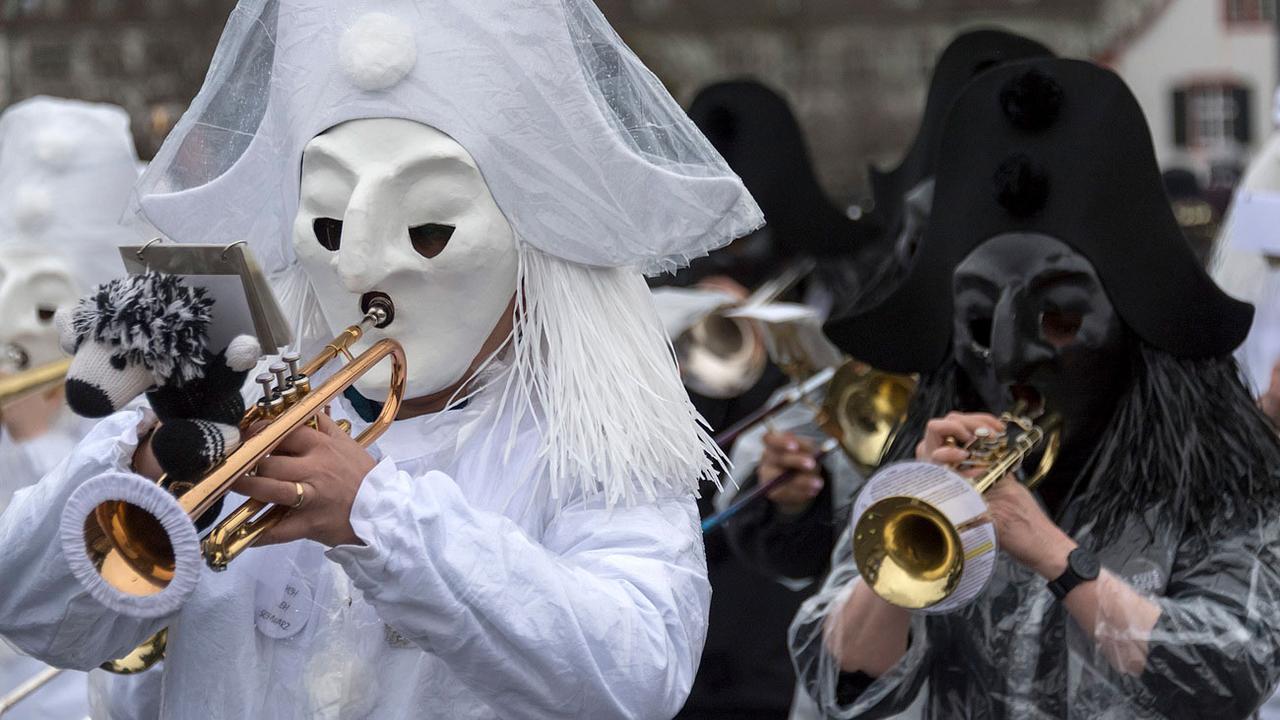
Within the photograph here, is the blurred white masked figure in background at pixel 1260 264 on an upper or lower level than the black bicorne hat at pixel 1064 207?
lower

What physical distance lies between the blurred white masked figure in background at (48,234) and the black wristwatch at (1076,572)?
2689 mm

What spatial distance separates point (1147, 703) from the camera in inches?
120

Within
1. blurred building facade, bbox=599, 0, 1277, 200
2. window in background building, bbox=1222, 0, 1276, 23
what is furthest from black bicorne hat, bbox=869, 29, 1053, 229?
window in background building, bbox=1222, 0, 1276, 23

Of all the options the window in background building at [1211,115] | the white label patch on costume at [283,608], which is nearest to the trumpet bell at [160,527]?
the white label patch on costume at [283,608]

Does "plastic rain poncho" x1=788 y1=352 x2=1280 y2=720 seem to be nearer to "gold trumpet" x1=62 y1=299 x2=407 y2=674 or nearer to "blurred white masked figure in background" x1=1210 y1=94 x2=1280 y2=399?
"blurred white masked figure in background" x1=1210 y1=94 x2=1280 y2=399

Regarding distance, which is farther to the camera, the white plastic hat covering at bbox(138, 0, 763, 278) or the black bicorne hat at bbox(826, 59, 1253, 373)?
the black bicorne hat at bbox(826, 59, 1253, 373)

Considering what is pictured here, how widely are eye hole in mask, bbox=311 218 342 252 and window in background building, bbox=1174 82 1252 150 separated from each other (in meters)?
21.7

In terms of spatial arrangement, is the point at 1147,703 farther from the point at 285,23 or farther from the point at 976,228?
the point at 285,23

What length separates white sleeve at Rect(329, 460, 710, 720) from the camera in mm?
2105

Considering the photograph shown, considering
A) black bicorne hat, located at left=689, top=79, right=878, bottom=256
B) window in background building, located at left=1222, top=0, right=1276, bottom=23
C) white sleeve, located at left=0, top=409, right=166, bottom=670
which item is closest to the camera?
white sleeve, located at left=0, top=409, right=166, bottom=670

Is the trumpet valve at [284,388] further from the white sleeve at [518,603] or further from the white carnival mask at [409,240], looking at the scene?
the white carnival mask at [409,240]

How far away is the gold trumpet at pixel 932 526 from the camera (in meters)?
→ 2.98

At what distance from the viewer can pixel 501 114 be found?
8.27ft

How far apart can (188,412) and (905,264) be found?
2.29 m
